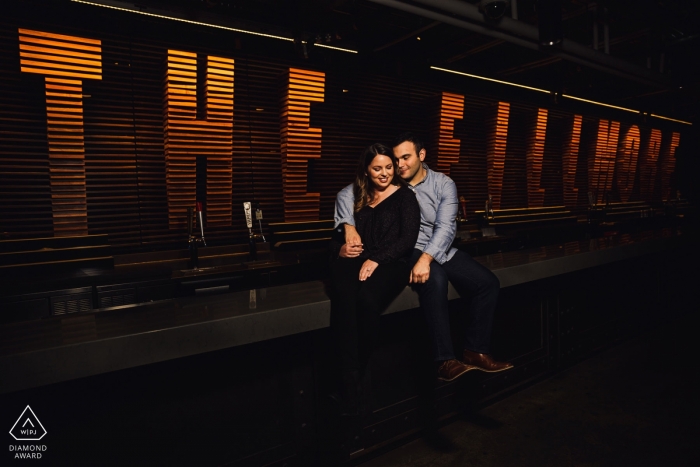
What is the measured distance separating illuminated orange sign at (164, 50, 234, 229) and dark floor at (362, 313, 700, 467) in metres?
2.71

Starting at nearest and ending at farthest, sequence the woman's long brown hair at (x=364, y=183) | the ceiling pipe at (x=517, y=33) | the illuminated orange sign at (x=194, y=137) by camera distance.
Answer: the woman's long brown hair at (x=364, y=183), the ceiling pipe at (x=517, y=33), the illuminated orange sign at (x=194, y=137)

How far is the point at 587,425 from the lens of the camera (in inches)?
115

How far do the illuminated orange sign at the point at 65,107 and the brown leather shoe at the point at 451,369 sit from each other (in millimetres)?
2958

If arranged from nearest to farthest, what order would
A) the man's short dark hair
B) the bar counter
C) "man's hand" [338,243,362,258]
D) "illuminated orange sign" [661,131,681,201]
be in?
the bar counter < "man's hand" [338,243,362,258] < the man's short dark hair < "illuminated orange sign" [661,131,681,201]

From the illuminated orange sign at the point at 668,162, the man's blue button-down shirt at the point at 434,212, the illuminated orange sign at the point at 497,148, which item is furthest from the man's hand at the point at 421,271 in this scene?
the illuminated orange sign at the point at 668,162

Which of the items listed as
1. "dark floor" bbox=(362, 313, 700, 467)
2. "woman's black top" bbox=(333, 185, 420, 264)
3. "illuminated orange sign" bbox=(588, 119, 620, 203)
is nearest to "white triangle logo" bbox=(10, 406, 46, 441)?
"woman's black top" bbox=(333, 185, 420, 264)

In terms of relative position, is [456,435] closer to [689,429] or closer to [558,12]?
[689,429]

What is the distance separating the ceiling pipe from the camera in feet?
10.9

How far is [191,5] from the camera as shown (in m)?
4.02

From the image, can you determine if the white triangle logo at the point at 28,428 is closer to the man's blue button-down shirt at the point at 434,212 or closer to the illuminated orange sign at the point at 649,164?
the man's blue button-down shirt at the point at 434,212

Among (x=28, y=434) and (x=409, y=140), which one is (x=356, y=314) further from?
(x=28, y=434)

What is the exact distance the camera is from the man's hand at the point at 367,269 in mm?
2279

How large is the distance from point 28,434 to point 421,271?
1840 millimetres

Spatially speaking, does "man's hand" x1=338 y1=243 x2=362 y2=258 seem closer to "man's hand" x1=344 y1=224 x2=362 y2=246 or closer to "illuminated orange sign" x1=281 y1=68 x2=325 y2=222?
"man's hand" x1=344 y1=224 x2=362 y2=246
